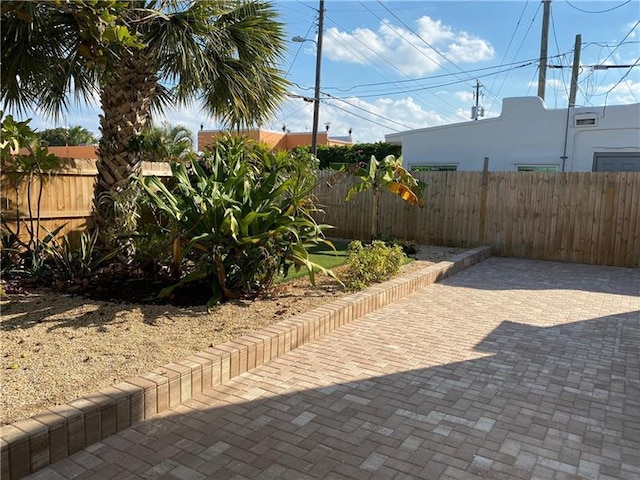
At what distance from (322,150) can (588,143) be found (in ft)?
47.2

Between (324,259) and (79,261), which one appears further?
Result: (324,259)

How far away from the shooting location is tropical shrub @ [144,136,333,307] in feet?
17.6

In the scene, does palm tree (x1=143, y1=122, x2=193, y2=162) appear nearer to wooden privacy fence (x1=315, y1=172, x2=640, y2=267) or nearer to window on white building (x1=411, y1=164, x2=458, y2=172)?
wooden privacy fence (x1=315, y1=172, x2=640, y2=267)

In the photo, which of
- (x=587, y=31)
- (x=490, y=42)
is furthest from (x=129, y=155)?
(x=587, y=31)

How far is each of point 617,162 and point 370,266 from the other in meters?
10.2

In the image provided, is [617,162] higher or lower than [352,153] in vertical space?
lower

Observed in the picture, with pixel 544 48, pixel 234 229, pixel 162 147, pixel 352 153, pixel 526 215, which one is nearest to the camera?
pixel 234 229

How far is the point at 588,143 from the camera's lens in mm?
13711

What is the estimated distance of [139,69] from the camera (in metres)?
6.39

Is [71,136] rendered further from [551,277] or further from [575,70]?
[551,277]

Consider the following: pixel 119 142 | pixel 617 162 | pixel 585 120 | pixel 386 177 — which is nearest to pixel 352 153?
pixel 585 120

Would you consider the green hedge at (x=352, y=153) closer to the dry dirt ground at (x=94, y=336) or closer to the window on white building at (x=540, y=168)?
the window on white building at (x=540, y=168)

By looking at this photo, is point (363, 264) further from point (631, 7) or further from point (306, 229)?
point (631, 7)

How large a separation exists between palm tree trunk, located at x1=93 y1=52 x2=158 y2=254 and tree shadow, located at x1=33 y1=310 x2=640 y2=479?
3.26 meters
